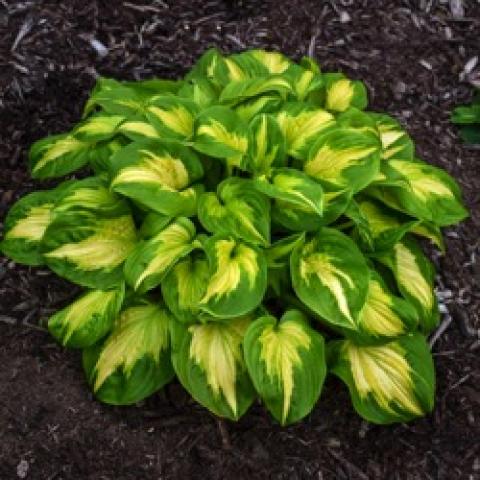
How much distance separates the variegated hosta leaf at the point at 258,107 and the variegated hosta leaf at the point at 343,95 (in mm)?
326

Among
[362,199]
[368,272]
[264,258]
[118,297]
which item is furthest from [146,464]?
[362,199]

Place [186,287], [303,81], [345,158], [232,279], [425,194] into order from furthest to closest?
[303,81] → [425,194] → [345,158] → [186,287] → [232,279]

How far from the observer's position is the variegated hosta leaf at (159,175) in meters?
2.57

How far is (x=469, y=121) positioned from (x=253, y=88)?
1.40m

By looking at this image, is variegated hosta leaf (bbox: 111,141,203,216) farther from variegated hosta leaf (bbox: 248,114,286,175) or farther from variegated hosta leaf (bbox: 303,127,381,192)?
variegated hosta leaf (bbox: 303,127,381,192)

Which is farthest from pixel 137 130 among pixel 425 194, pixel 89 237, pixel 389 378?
pixel 389 378

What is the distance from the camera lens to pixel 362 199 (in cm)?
291

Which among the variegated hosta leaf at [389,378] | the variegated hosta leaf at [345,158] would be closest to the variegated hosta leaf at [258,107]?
the variegated hosta leaf at [345,158]

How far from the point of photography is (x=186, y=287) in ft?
8.48

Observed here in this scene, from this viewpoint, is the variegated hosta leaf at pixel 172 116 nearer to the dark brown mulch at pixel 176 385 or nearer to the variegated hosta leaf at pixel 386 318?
the dark brown mulch at pixel 176 385

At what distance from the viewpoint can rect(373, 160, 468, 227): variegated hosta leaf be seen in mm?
2832

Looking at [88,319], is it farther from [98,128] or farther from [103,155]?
[98,128]

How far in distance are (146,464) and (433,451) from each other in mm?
981

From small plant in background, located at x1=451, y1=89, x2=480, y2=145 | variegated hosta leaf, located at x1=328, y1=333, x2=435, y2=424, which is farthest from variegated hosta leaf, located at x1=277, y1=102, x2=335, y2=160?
small plant in background, located at x1=451, y1=89, x2=480, y2=145
